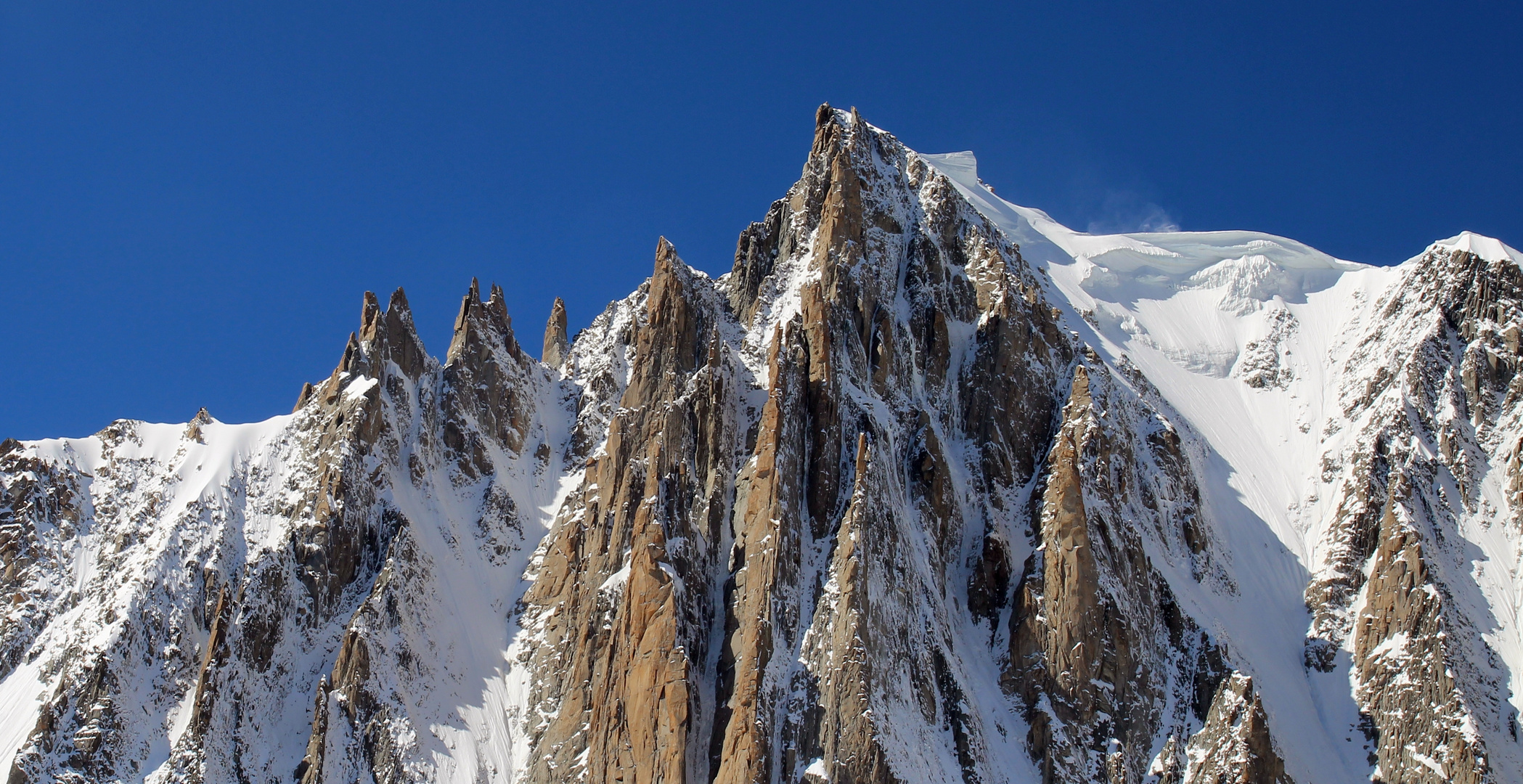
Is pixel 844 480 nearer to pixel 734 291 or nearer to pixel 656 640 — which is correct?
pixel 656 640

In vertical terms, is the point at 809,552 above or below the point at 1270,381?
below

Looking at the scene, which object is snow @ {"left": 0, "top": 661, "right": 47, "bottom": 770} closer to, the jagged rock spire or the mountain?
the mountain

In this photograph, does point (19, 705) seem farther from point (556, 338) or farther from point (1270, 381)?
point (1270, 381)

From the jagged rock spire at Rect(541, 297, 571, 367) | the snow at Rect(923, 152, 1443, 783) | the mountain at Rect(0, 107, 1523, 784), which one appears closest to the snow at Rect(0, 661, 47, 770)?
the mountain at Rect(0, 107, 1523, 784)

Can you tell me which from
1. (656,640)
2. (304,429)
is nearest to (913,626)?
(656,640)

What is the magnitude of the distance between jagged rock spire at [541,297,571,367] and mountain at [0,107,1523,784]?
1130 centimetres

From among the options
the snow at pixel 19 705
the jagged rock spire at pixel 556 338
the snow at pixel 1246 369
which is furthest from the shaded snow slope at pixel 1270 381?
the snow at pixel 19 705

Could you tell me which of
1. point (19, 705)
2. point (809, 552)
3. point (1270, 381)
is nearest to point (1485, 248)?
point (1270, 381)

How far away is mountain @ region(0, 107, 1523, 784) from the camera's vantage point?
8238 centimetres

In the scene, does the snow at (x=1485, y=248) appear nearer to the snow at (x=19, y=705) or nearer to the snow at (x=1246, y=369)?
the snow at (x=1246, y=369)

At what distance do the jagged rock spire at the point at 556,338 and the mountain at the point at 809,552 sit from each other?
1130 centimetres

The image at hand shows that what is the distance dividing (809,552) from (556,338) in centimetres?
5937

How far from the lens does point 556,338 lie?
13625 centimetres

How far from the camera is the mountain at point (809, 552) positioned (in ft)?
270
